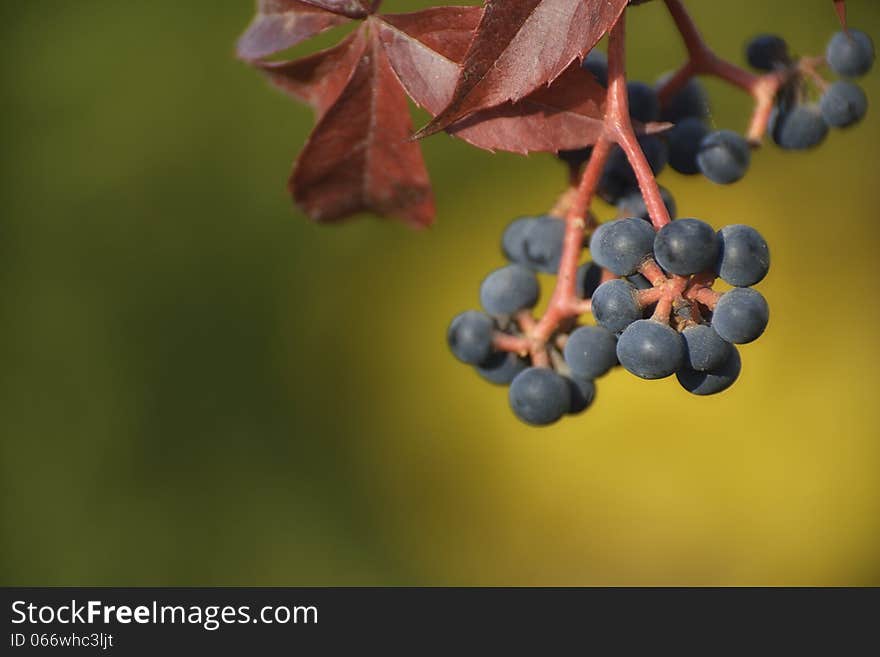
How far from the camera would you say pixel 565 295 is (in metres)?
0.83

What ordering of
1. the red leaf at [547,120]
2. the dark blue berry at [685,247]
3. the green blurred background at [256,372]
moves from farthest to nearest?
the green blurred background at [256,372] → the red leaf at [547,120] → the dark blue berry at [685,247]

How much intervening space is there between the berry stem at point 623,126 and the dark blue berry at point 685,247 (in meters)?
0.04

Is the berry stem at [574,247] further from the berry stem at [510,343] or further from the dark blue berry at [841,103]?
the dark blue berry at [841,103]

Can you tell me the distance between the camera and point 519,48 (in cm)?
68

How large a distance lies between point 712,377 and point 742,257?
0.09 metres

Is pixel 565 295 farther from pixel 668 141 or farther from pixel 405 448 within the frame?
pixel 405 448

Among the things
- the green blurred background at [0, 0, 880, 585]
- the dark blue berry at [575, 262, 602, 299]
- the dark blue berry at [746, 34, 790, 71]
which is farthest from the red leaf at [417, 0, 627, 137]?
the green blurred background at [0, 0, 880, 585]

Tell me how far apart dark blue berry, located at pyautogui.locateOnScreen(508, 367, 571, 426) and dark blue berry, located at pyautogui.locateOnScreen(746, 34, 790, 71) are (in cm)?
41

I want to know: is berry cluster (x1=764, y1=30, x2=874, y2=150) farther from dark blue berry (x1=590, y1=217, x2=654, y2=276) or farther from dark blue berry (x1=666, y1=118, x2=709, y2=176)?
dark blue berry (x1=590, y1=217, x2=654, y2=276)

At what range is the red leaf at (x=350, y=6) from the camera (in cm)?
79

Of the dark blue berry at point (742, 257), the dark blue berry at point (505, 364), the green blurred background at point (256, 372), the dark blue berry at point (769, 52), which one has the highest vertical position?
Answer: the green blurred background at point (256, 372)

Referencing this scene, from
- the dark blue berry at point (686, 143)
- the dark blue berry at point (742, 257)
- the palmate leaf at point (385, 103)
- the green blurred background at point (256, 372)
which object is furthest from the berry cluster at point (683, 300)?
the green blurred background at point (256, 372)

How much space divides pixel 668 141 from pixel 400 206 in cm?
29

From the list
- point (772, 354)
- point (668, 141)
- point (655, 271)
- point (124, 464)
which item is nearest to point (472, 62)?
point (655, 271)
